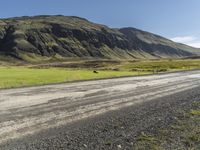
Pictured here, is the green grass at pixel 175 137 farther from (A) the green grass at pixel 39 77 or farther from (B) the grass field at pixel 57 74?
(A) the green grass at pixel 39 77

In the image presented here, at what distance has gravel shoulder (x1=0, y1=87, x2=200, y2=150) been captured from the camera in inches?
317

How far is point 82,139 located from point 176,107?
6.91 metres

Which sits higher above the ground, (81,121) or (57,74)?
(81,121)

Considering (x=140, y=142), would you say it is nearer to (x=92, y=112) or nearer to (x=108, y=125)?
(x=108, y=125)

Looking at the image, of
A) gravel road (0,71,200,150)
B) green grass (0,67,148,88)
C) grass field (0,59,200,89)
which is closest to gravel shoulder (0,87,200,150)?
gravel road (0,71,200,150)

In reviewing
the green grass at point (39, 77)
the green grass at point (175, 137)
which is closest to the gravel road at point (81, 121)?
the green grass at point (175, 137)

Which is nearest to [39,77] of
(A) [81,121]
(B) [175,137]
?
(A) [81,121]

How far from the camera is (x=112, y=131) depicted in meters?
9.54

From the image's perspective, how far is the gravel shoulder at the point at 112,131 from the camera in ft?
26.4

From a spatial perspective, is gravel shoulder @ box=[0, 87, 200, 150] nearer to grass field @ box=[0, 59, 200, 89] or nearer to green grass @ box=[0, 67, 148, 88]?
grass field @ box=[0, 59, 200, 89]

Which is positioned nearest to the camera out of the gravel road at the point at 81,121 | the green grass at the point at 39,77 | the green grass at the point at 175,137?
the green grass at the point at 175,137

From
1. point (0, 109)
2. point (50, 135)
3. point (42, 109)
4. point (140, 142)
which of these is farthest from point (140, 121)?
point (0, 109)

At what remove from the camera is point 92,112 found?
1273 cm

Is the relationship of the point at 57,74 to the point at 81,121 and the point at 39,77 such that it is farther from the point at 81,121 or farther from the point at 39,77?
the point at 81,121
